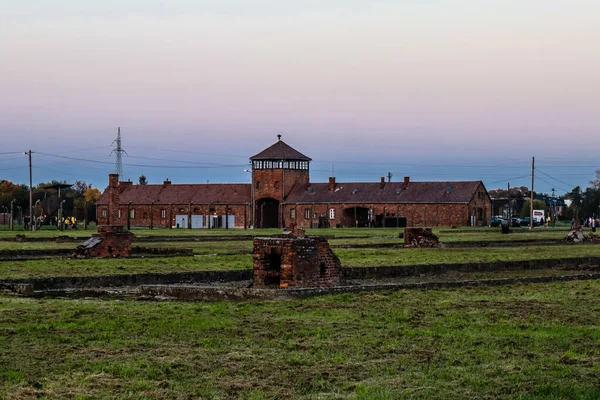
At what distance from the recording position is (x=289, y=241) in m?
18.0

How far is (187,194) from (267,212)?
8883mm

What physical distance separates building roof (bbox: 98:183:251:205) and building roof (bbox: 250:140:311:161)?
4222 mm

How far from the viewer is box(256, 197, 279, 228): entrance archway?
9481 cm

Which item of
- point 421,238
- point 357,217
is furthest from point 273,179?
point 421,238

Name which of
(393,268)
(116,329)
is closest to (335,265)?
(393,268)

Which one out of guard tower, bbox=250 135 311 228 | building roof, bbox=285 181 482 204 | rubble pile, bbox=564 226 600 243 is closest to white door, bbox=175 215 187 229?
guard tower, bbox=250 135 311 228

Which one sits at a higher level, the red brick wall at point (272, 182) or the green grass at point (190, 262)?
the red brick wall at point (272, 182)

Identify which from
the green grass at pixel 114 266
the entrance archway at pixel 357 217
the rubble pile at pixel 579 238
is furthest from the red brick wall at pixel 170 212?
the green grass at pixel 114 266

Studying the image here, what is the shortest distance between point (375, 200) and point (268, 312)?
7745cm

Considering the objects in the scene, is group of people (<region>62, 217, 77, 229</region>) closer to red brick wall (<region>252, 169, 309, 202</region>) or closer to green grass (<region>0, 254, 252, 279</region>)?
red brick wall (<region>252, 169, 309, 202</region>)

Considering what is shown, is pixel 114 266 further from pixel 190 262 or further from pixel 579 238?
pixel 579 238

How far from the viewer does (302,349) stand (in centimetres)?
1076

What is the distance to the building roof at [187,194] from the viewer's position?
96.2m

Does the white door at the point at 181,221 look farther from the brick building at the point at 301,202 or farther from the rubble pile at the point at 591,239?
the rubble pile at the point at 591,239
